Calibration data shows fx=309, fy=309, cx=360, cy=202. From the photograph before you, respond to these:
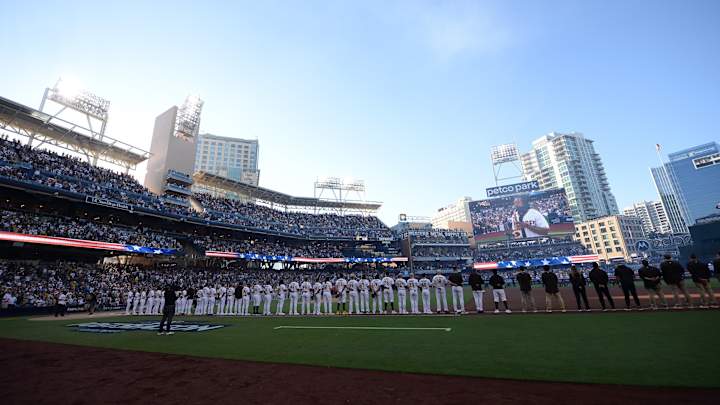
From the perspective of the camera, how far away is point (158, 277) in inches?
1328

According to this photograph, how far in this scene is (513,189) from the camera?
214ft

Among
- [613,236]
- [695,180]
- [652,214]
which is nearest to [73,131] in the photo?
[613,236]

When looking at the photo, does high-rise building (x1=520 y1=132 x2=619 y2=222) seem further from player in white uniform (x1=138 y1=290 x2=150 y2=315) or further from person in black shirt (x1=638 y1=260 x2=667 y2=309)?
player in white uniform (x1=138 y1=290 x2=150 y2=315)

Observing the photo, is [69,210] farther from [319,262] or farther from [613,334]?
[613,334]

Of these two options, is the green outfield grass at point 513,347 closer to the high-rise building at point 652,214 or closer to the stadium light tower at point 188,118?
the stadium light tower at point 188,118

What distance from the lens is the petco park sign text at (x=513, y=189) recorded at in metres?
63.6

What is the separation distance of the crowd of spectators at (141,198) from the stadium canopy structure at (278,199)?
2.52 metres

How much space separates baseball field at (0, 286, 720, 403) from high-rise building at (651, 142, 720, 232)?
169 m

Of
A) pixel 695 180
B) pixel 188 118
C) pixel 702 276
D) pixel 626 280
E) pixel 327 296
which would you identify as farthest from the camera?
pixel 695 180

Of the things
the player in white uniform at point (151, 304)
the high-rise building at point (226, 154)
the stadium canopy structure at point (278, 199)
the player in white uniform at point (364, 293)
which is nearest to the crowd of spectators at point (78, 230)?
the player in white uniform at point (151, 304)

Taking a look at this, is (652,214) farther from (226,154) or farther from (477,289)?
(477,289)

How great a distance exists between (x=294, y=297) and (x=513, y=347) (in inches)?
493

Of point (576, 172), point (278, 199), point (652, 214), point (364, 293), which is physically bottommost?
point (364, 293)

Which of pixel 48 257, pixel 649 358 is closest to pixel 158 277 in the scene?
pixel 48 257
